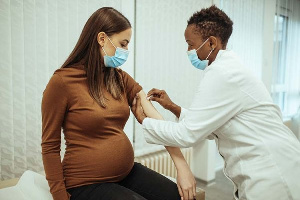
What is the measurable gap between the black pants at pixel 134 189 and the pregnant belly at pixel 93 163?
0.04 meters

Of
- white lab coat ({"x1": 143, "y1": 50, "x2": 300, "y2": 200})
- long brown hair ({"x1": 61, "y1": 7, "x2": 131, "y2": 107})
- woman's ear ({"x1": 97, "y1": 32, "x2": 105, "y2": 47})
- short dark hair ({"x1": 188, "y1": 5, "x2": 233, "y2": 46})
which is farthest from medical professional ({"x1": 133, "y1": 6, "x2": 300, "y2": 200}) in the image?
woman's ear ({"x1": 97, "y1": 32, "x2": 105, "y2": 47})

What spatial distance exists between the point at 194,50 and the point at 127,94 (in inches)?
→ 17.2

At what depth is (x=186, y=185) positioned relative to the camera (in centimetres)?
125


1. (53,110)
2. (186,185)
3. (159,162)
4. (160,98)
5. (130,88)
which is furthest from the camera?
(159,162)

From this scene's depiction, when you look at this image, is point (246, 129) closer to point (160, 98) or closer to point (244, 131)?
point (244, 131)

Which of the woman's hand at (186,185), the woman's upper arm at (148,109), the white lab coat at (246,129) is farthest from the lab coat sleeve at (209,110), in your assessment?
the woman's upper arm at (148,109)

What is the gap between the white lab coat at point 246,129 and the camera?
117cm

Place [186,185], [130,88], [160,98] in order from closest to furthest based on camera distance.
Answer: [186,185], [130,88], [160,98]

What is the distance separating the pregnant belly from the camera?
1.16 m

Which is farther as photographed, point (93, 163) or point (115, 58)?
point (115, 58)

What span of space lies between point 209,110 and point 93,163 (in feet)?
1.81

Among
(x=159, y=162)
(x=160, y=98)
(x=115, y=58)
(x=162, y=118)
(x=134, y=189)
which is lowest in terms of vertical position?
(x=159, y=162)

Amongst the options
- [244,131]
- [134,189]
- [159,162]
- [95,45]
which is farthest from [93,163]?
[159,162]

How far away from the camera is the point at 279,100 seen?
14.5 ft
